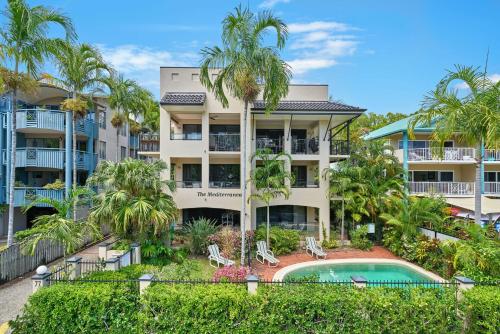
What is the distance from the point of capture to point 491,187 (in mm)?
23984

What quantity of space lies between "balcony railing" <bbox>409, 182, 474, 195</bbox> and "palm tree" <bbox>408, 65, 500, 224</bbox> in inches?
450

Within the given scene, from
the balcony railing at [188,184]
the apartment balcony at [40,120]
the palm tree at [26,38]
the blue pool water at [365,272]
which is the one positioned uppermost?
the palm tree at [26,38]

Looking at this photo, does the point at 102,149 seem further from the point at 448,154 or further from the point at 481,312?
the point at 448,154

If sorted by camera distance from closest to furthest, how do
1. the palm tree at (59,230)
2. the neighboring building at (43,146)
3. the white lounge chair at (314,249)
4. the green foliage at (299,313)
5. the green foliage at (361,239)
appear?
the green foliage at (299,313)
the palm tree at (59,230)
the white lounge chair at (314,249)
the green foliage at (361,239)
the neighboring building at (43,146)

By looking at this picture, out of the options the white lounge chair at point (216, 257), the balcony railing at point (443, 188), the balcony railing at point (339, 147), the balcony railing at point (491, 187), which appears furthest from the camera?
the balcony railing at point (491, 187)

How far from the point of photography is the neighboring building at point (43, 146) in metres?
20.2

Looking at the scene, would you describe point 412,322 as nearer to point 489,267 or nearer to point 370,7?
point 489,267

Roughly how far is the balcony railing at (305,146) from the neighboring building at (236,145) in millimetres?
67

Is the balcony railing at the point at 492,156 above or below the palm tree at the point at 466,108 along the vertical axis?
below

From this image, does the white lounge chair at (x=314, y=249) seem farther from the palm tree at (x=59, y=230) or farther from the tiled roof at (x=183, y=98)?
the palm tree at (x=59, y=230)

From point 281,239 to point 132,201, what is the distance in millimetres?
8785

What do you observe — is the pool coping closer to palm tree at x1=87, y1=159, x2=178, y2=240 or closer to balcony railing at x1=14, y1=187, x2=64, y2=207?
palm tree at x1=87, y1=159, x2=178, y2=240

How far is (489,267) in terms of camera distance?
11.7 metres

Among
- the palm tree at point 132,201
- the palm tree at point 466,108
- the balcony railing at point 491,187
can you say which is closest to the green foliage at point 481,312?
the palm tree at point 466,108
